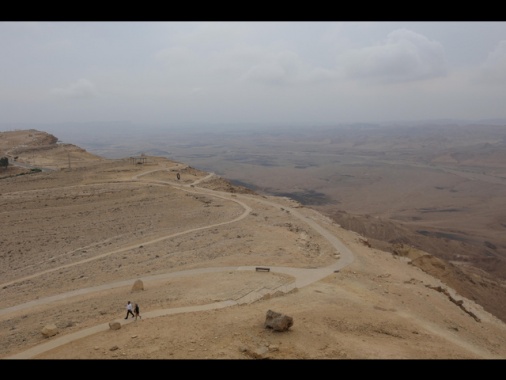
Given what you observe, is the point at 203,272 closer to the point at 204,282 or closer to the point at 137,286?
the point at 204,282

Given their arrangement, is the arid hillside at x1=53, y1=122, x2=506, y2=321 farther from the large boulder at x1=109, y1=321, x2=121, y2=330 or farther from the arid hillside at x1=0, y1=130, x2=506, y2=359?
the large boulder at x1=109, y1=321, x2=121, y2=330

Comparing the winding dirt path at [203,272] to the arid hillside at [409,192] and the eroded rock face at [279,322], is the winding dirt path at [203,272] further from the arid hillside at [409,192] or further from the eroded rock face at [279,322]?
the arid hillside at [409,192]

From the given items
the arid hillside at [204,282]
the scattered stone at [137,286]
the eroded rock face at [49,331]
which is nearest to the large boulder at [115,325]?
the arid hillside at [204,282]

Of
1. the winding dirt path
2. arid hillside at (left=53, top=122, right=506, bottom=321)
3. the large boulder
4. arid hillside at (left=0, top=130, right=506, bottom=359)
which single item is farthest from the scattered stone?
arid hillside at (left=53, top=122, right=506, bottom=321)

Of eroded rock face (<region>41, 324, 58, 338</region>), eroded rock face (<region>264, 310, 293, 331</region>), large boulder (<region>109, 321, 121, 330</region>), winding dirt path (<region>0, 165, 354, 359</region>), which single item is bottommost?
winding dirt path (<region>0, 165, 354, 359</region>)

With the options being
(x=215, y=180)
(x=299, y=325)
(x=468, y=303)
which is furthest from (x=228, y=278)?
(x=215, y=180)
